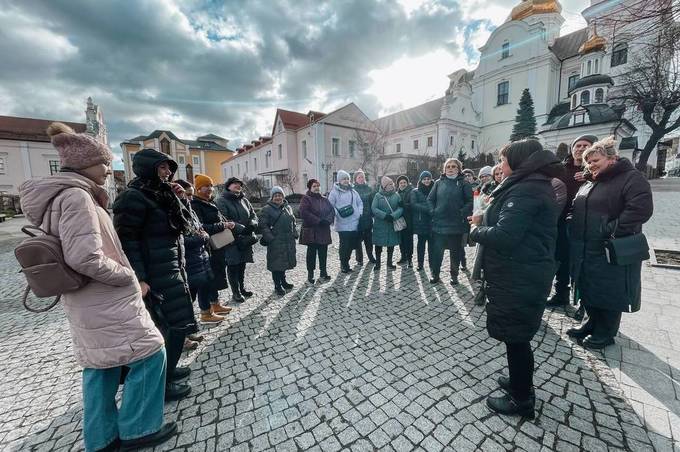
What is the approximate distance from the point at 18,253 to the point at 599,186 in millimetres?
4667

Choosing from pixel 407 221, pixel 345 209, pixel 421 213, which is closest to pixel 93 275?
pixel 345 209

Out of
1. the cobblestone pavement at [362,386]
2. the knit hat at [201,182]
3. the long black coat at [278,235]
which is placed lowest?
the cobblestone pavement at [362,386]

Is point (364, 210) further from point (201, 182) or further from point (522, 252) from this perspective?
point (522, 252)

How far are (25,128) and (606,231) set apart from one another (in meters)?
56.9

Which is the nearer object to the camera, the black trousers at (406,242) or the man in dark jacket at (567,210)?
the man in dark jacket at (567,210)

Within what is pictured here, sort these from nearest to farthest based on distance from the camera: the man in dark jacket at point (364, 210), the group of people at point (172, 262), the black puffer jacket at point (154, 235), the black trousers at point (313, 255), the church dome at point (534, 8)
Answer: the group of people at point (172, 262) < the black puffer jacket at point (154, 235) < the black trousers at point (313, 255) < the man in dark jacket at point (364, 210) < the church dome at point (534, 8)

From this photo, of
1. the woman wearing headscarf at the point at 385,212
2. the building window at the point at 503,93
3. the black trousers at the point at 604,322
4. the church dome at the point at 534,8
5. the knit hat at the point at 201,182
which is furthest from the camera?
the building window at the point at 503,93

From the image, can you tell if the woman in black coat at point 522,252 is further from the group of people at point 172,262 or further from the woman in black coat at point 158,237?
the woman in black coat at point 158,237

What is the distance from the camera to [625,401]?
2291mm

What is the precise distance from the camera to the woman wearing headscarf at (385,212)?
5754mm

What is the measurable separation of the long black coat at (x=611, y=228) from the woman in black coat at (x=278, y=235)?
3.92 meters

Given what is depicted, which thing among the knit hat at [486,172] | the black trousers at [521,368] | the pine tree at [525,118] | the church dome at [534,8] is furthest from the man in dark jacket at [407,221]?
the church dome at [534,8]

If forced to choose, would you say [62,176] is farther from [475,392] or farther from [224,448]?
[475,392]

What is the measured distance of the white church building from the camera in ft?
80.8
